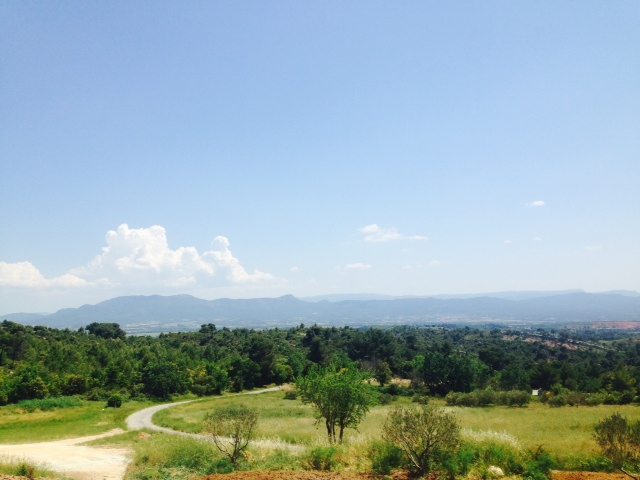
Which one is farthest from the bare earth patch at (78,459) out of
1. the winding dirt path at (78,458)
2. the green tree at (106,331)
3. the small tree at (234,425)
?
the green tree at (106,331)

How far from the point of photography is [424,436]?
1451 centimetres

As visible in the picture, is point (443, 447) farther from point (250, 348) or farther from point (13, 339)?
point (13, 339)

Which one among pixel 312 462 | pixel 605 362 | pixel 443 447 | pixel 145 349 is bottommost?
pixel 605 362

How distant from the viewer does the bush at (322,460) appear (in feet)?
52.7

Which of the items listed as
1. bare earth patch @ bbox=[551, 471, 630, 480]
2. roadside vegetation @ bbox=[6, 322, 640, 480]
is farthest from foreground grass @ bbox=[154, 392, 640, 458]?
bare earth patch @ bbox=[551, 471, 630, 480]

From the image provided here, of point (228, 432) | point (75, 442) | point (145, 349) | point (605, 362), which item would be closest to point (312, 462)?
point (228, 432)

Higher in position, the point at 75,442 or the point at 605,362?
the point at 75,442

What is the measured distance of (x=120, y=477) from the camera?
61.6 feet

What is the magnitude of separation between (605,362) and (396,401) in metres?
61.3

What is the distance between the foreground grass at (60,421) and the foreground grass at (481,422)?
5.58 meters

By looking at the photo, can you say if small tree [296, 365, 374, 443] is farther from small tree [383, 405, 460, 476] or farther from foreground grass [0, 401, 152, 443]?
foreground grass [0, 401, 152, 443]

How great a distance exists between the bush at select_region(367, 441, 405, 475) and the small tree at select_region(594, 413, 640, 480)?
20.6ft

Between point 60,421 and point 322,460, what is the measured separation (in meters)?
45.8

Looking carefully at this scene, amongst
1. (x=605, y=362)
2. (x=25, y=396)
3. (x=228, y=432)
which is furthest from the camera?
(x=605, y=362)
